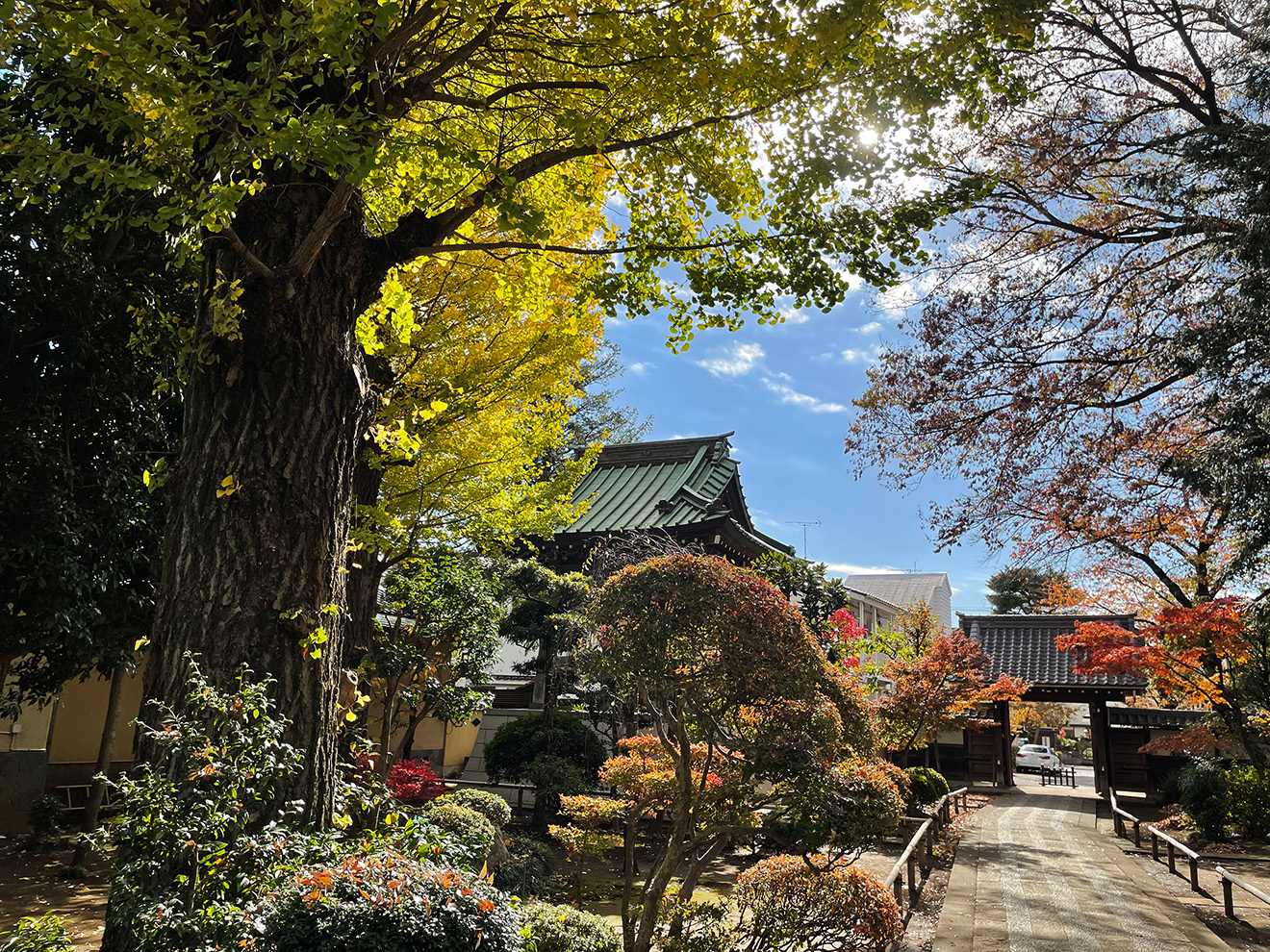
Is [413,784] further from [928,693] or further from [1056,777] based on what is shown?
[1056,777]

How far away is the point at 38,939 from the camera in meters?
3.71

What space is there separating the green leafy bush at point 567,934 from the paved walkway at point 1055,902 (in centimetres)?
314

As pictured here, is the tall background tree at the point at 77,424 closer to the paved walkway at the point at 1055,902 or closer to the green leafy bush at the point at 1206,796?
the paved walkway at the point at 1055,902

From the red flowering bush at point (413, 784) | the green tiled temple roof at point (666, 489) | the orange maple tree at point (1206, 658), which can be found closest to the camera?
the red flowering bush at point (413, 784)

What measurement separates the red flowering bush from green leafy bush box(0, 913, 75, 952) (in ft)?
23.1

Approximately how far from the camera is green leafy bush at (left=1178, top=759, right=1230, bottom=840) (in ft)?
46.1

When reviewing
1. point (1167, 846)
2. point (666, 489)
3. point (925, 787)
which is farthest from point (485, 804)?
point (666, 489)

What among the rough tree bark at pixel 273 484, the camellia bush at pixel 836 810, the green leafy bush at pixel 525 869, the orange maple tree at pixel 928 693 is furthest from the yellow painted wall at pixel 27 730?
the orange maple tree at pixel 928 693

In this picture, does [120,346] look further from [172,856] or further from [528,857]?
[528,857]

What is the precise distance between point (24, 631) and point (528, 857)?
622cm

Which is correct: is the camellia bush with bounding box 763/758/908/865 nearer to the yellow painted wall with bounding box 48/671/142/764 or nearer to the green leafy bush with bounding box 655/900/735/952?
the green leafy bush with bounding box 655/900/735/952

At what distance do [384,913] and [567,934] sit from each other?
3.10 m

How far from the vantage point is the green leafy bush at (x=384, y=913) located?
136 inches

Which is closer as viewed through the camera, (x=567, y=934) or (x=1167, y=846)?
(x=567, y=934)
